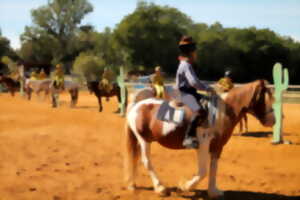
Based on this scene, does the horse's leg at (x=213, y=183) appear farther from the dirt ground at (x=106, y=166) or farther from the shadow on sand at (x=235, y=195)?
the dirt ground at (x=106, y=166)

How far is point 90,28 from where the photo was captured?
6191 cm

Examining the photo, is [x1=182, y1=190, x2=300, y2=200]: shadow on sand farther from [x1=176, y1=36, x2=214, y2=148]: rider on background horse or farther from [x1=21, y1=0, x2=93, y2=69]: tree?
[x1=21, y1=0, x2=93, y2=69]: tree

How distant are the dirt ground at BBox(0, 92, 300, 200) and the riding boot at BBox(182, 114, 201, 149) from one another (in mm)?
964

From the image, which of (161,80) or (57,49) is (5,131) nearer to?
(161,80)

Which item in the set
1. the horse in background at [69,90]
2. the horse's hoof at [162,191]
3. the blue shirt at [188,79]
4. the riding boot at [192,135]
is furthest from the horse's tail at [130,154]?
the horse in background at [69,90]

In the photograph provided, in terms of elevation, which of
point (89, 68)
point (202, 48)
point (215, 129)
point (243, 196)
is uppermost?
point (202, 48)

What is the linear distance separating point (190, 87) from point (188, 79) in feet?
0.71

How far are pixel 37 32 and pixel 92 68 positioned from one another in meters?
25.3

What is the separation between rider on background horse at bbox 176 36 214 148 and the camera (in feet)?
17.2

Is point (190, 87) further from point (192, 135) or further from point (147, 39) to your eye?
point (147, 39)

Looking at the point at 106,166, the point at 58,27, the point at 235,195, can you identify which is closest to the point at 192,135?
the point at 235,195

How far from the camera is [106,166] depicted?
7.79 metres

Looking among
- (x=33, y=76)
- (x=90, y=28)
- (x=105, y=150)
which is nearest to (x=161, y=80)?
(x=105, y=150)

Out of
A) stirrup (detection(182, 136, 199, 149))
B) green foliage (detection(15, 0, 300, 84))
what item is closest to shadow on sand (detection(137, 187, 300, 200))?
stirrup (detection(182, 136, 199, 149))
